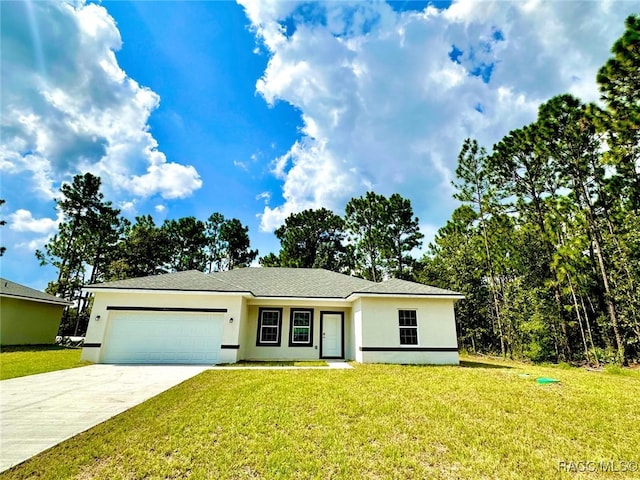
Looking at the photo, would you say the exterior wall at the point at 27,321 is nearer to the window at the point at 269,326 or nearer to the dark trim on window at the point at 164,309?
the dark trim on window at the point at 164,309

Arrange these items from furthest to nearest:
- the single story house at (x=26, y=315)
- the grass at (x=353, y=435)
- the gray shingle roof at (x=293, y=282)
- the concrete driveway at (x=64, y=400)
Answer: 1. the single story house at (x=26, y=315)
2. the gray shingle roof at (x=293, y=282)
3. the concrete driveway at (x=64, y=400)
4. the grass at (x=353, y=435)

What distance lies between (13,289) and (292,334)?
16830 millimetres

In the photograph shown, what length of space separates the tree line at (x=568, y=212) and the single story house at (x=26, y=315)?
2677 centimetres

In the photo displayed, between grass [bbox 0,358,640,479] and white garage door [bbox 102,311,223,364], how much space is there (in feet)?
14.8

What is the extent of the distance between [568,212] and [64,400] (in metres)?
21.7

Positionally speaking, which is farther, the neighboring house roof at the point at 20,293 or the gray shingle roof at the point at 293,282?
the neighboring house roof at the point at 20,293

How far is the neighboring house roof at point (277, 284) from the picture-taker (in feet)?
37.3

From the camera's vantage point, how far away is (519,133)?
15477 mm

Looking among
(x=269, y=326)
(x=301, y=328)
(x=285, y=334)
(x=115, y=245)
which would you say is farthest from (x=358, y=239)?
(x=115, y=245)

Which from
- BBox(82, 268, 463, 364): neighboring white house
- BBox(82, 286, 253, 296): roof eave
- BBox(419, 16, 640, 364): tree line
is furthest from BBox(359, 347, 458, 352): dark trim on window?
BBox(419, 16, 640, 364): tree line

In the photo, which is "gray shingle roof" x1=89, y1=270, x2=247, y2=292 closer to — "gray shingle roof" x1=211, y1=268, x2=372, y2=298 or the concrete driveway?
"gray shingle roof" x1=211, y1=268, x2=372, y2=298

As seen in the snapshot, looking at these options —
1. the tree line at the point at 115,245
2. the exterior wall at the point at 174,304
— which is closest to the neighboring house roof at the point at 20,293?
the tree line at the point at 115,245

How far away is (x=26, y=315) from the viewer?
16.6 m

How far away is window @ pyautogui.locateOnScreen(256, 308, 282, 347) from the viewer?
41.2 feet
